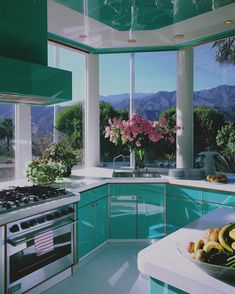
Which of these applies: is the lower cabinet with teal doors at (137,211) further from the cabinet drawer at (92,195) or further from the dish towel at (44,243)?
the dish towel at (44,243)

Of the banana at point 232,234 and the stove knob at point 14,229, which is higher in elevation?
the banana at point 232,234

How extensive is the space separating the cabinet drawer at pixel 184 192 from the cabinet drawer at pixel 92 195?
30.5 inches

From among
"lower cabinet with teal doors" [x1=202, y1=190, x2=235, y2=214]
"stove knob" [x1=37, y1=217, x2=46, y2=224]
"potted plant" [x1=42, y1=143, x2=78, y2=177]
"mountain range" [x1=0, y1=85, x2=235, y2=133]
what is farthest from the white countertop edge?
"mountain range" [x1=0, y1=85, x2=235, y2=133]

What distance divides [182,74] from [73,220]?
8.41 ft

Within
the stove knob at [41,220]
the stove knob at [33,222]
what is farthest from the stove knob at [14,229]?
the stove knob at [41,220]

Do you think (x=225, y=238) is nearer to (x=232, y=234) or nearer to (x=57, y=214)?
(x=232, y=234)

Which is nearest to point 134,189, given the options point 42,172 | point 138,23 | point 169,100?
point 42,172

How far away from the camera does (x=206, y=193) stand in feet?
10.7

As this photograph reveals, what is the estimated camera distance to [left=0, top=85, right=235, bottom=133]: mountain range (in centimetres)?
392

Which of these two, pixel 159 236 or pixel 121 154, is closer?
pixel 159 236

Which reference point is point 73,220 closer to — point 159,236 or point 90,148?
point 159,236

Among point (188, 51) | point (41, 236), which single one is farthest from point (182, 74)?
Result: point (41, 236)

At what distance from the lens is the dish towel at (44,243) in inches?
100

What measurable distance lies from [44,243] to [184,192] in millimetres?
1683
